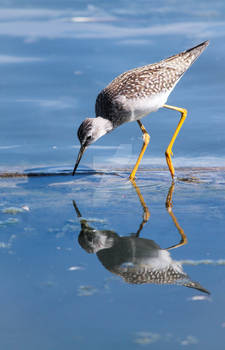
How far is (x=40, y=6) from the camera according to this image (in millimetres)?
13266

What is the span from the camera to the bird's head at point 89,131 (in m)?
7.18

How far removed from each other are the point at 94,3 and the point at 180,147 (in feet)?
20.0

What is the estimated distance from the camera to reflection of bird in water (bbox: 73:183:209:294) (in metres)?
4.38

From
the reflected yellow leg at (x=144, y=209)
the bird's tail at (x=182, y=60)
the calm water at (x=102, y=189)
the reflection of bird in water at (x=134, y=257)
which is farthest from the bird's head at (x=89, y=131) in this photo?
the reflection of bird in water at (x=134, y=257)

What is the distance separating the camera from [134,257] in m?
4.79

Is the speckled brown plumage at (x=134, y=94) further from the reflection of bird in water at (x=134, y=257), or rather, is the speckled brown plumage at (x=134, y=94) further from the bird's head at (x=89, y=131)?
the reflection of bird in water at (x=134, y=257)

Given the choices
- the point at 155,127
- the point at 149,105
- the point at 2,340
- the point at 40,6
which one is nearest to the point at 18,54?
the point at 40,6

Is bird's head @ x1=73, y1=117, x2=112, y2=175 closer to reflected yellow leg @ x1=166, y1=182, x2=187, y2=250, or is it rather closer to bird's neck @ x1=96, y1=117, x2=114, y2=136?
bird's neck @ x1=96, y1=117, x2=114, y2=136

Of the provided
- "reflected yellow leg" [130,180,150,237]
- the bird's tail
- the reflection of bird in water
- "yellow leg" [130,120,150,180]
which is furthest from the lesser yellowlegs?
the reflection of bird in water

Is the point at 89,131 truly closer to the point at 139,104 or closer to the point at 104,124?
the point at 104,124

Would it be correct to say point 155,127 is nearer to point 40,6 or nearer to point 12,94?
point 12,94

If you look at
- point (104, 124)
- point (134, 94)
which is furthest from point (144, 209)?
point (134, 94)

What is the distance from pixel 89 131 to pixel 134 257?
271 centimetres

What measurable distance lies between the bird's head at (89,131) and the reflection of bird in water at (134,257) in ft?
6.22
